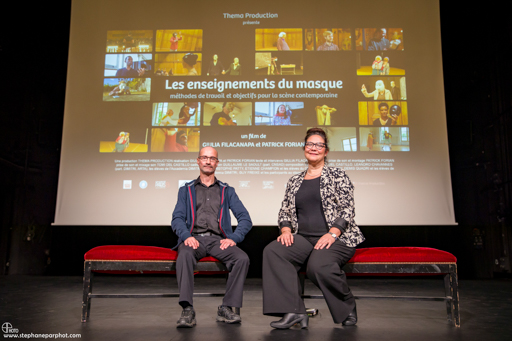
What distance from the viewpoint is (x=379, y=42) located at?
4.30 metres

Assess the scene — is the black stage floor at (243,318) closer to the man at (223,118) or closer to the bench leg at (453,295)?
the bench leg at (453,295)

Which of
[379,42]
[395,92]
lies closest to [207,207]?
[395,92]

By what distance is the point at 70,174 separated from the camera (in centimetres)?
418

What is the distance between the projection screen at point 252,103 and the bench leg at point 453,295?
183 centimetres

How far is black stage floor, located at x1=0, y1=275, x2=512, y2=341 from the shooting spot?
1946mm

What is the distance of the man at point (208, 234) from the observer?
7.18 feet

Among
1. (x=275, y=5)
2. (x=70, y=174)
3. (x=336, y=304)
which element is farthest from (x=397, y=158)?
(x=70, y=174)

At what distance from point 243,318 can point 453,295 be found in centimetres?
121

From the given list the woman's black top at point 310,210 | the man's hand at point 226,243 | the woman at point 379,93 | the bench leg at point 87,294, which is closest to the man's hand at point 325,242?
the woman's black top at point 310,210

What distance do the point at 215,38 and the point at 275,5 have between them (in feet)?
2.58

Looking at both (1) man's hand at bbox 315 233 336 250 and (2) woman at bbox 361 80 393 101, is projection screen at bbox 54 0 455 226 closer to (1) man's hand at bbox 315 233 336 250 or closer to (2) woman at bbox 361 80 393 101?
(2) woman at bbox 361 80 393 101

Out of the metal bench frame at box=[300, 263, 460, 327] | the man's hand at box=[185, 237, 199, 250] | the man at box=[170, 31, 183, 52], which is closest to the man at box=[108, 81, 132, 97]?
the man at box=[170, 31, 183, 52]

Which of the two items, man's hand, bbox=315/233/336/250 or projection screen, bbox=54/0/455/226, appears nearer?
man's hand, bbox=315/233/336/250

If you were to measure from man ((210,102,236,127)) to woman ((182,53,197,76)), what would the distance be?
21.2 inches
